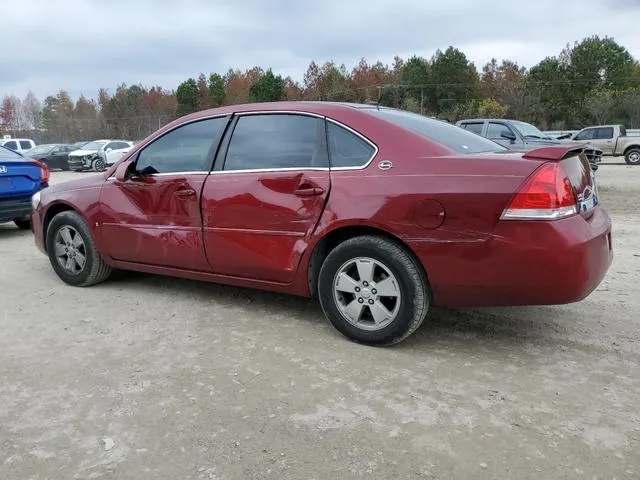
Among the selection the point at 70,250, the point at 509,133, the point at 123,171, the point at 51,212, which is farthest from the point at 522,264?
the point at 509,133

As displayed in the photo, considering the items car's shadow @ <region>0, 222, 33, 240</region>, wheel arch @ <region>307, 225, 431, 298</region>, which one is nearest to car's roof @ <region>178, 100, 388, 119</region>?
wheel arch @ <region>307, 225, 431, 298</region>

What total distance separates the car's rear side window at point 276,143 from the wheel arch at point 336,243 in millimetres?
447

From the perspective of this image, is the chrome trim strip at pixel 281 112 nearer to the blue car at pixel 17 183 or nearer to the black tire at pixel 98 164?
the blue car at pixel 17 183

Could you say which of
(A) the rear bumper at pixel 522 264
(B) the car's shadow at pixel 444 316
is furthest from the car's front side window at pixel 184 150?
(A) the rear bumper at pixel 522 264

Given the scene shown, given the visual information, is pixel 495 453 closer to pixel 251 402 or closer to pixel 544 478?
pixel 544 478

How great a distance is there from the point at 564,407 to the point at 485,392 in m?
0.37

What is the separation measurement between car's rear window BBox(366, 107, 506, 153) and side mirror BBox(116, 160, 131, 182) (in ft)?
6.62

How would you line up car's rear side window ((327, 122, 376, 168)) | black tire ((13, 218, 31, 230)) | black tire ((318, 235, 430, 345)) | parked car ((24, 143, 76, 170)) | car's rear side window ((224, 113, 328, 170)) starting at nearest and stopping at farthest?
Answer: black tire ((318, 235, 430, 345))
car's rear side window ((327, 122, 376, 168))
car's rear side window ((224, 113, 328, 170))
black tire ((13, 218, 31, 230))
parked car ((24, 143, 76, 170))

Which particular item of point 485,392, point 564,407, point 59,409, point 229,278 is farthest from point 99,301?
point 564,407

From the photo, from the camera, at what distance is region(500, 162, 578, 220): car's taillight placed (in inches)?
118

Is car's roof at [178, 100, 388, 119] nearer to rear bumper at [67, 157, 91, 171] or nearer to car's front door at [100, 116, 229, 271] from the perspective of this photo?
car's front door at [100, 116, 229, 271]

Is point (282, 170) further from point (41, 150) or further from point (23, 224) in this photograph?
point (41, 150)

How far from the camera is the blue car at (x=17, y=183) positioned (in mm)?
7523

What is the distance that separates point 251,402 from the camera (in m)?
2.88
